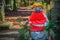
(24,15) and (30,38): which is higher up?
(24,15)

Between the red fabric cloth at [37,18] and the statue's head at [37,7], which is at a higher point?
the statue's head at [37,7]

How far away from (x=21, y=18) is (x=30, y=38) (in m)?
0.23

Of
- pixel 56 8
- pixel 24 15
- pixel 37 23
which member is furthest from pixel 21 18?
pixel 56 8

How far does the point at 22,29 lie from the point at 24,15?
160 millimetres

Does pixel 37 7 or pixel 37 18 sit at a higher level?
pixel 37 7

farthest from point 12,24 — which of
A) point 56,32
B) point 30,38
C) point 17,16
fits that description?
point 56,32

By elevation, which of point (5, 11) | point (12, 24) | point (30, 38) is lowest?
point (30, 38)

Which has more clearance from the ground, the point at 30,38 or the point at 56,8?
the point at 56,8

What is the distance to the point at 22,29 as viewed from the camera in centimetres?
205

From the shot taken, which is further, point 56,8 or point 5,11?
point 5,11

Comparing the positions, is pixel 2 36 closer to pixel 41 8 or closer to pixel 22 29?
pixel 22 29

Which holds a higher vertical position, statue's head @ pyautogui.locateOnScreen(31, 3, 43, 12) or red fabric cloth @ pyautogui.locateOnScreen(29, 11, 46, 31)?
statue's head @ pyautogui.locateOnScreen(31, 3, 43, 12)

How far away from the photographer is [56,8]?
193 cm

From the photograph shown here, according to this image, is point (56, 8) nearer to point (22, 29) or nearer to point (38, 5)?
point (38, 5)
